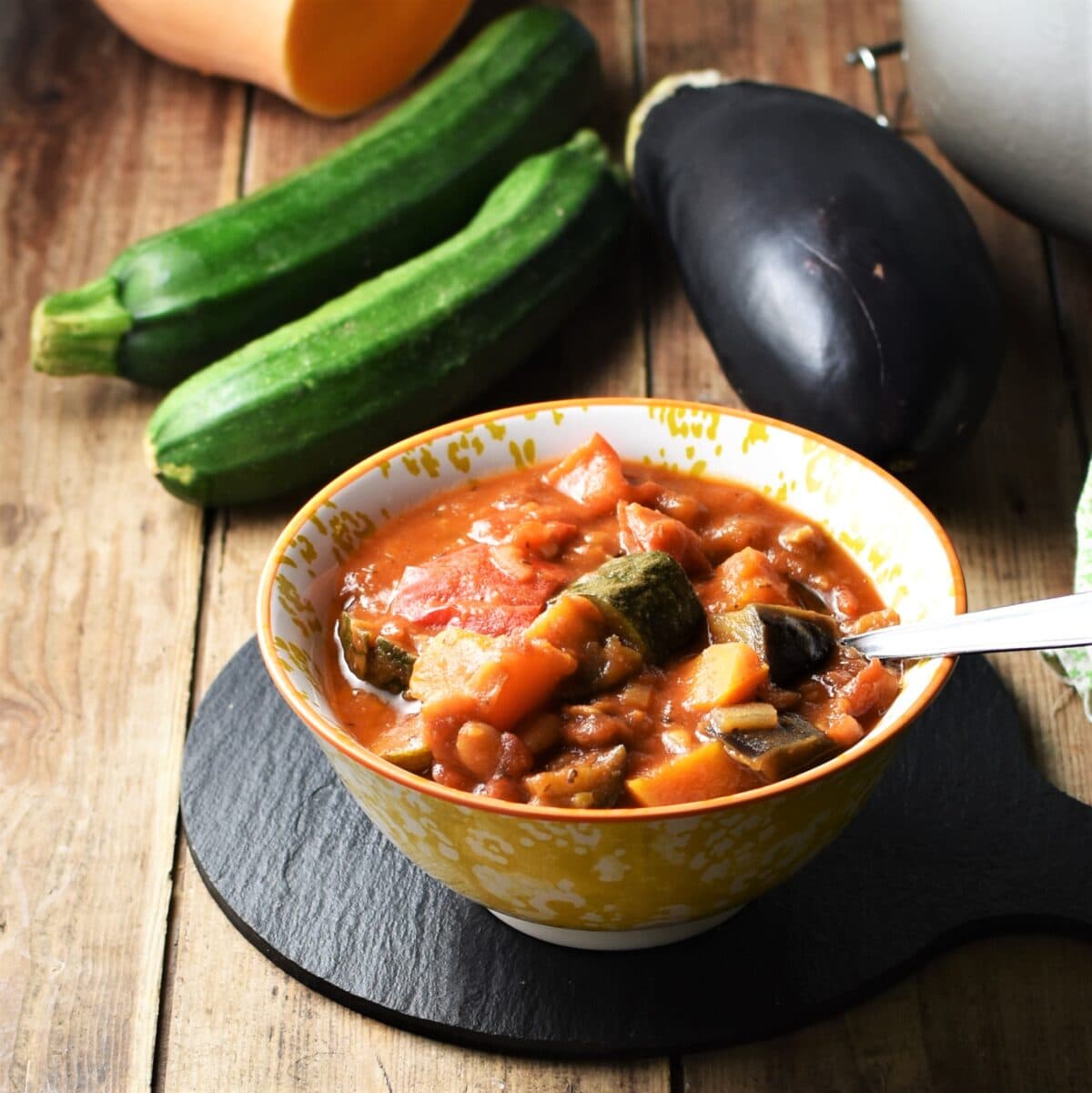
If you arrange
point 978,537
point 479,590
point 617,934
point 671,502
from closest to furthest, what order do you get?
point 617,934 < point 479,590 < point 671,502 < point 978,537

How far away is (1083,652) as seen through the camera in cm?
254

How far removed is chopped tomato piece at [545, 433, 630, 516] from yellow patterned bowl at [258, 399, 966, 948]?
0.19ft

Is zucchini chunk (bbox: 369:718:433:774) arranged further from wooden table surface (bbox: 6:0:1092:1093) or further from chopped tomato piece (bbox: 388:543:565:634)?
wooden table surface (bbox: 6:0:1092:1093)

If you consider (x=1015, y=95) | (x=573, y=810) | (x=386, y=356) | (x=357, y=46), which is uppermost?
(x=1015, y=95)

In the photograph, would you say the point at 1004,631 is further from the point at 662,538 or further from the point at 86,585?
the point at 86,585

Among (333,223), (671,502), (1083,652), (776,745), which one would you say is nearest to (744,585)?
(671,502)

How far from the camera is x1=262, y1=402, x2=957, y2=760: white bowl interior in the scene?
2.16 m

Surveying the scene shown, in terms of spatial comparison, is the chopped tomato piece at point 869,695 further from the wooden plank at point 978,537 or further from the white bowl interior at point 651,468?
the wooden plank at point 978,537

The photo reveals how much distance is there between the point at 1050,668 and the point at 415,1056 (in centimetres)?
133

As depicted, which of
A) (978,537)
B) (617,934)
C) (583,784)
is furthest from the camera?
(978,537)

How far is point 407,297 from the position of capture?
335 centimetres

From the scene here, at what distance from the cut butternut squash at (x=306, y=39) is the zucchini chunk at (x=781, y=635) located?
8.14 feet

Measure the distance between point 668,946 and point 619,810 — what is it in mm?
493

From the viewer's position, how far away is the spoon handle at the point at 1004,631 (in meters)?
1.86
